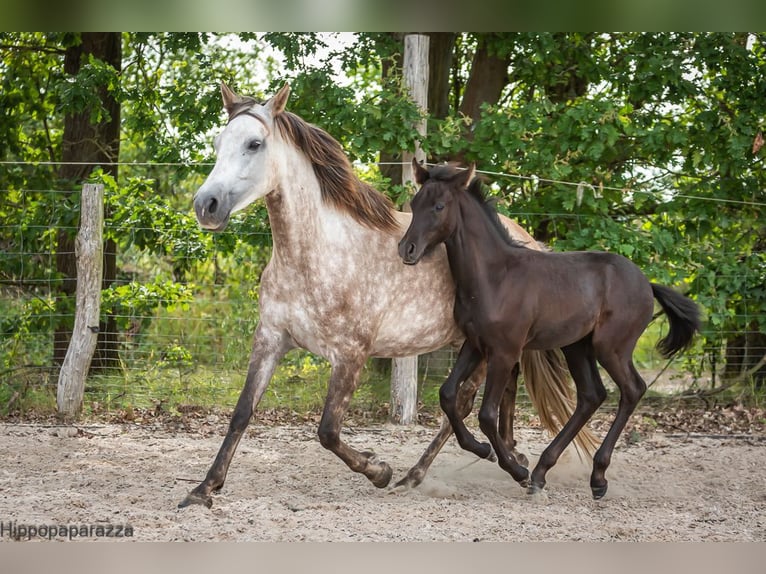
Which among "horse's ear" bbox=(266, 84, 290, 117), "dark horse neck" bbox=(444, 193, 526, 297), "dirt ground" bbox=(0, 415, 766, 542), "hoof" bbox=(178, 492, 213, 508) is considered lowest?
"dirt ground" bbox=(0, 415, 766, 542)

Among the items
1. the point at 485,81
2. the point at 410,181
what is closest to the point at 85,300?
the point at 410,181

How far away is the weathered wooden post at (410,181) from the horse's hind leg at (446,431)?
1723 millimetres

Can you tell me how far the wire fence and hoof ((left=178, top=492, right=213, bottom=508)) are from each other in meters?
2.85

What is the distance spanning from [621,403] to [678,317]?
0.67 m

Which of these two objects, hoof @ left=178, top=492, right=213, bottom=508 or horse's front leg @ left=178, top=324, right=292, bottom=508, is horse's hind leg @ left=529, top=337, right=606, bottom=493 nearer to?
horse's front leg @ left=178, top=324, right=292, bottom=508

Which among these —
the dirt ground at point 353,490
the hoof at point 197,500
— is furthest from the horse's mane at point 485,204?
the hoof at point 197,500

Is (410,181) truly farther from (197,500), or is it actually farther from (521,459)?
(197,500)

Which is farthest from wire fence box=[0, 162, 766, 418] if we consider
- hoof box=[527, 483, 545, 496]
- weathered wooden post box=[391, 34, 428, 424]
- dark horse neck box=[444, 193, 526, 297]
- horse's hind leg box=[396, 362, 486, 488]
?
hoof box=[527, 483, 545, 496]

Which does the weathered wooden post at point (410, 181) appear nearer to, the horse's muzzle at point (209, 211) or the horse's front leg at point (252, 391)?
the horse's front leg at point (252, 391)

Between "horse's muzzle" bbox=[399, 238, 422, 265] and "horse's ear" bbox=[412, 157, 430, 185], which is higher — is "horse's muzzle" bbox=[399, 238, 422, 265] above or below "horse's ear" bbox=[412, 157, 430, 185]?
below

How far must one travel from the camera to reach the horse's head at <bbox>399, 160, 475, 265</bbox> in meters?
4.55

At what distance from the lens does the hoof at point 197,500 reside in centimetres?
444

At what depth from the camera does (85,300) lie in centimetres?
690
